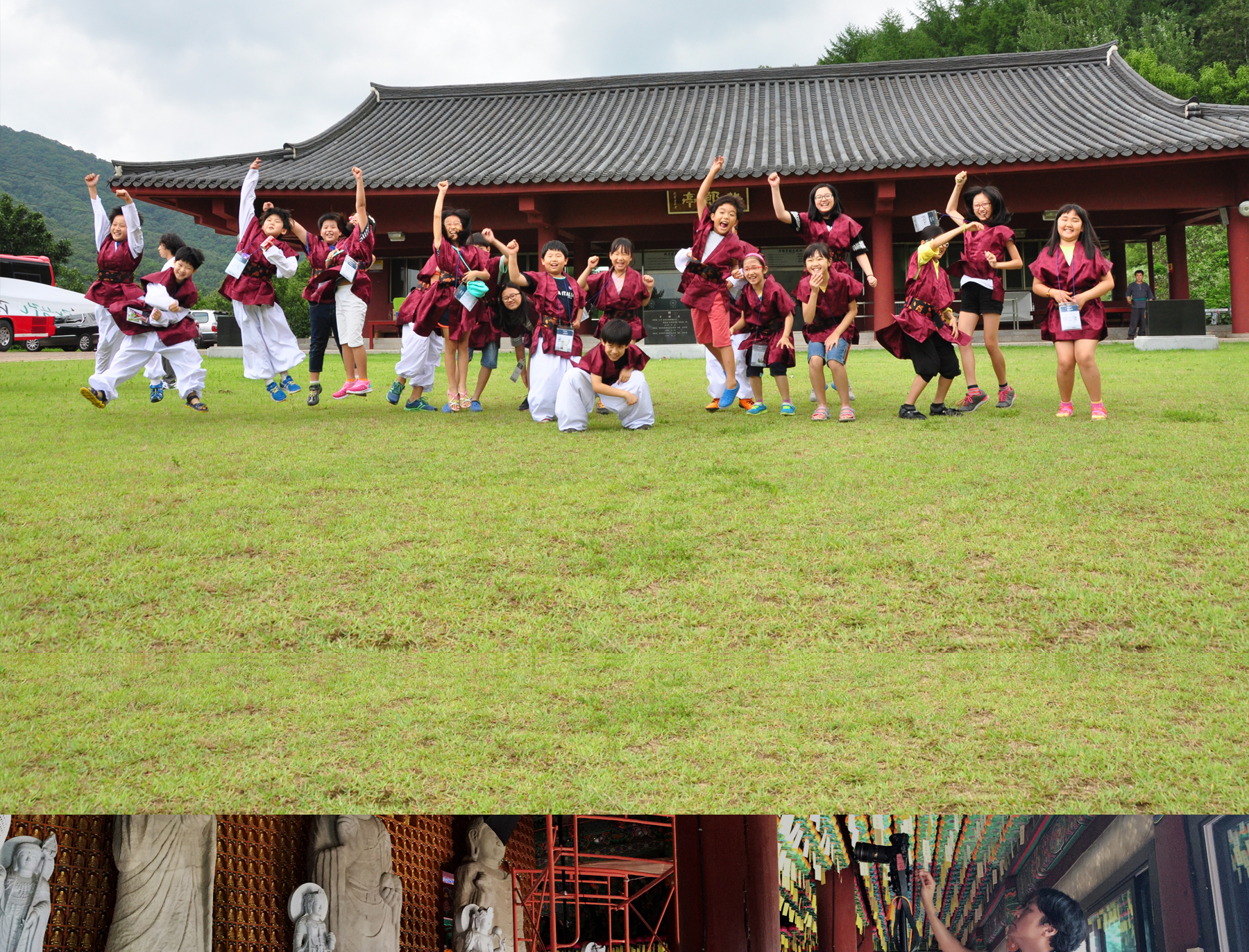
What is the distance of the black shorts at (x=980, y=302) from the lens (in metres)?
8.27

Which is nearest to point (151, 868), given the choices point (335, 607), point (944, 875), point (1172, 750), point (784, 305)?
point (335, 607)

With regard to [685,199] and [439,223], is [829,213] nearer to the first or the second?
[439,223]

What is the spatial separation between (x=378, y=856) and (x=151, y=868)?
27.5 inches

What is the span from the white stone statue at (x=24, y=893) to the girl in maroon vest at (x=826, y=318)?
20.3 feet

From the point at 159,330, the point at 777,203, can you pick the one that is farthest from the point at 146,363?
the point at 777,203

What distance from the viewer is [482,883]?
4.08 metres

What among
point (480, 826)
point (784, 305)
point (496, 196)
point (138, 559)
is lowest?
point (480, 826)

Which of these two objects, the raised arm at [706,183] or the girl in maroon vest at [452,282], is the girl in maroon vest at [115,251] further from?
the raised arm at [706,183]

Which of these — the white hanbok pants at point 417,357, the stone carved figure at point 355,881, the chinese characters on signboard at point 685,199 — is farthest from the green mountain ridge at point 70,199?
the stone carved figure at point 355,881

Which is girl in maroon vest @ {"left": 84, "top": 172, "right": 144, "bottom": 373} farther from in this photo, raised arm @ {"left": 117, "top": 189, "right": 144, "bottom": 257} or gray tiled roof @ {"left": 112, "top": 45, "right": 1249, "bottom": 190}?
Answer: gray tiled roof @ {"left": 112, "top": 45, "right": 1249, "bottom": 190}

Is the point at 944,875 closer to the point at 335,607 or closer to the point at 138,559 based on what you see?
the point at 335,607

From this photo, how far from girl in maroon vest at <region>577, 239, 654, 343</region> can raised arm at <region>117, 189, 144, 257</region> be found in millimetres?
3857

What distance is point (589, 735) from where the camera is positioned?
3.14m

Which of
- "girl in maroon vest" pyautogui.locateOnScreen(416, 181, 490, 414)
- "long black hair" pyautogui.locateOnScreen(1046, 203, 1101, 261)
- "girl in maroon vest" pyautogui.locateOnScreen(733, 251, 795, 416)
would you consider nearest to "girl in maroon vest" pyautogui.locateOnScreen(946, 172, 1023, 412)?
"long black hair" pyautogui.locateOnScreen(1046, 203, 1101, 261)
